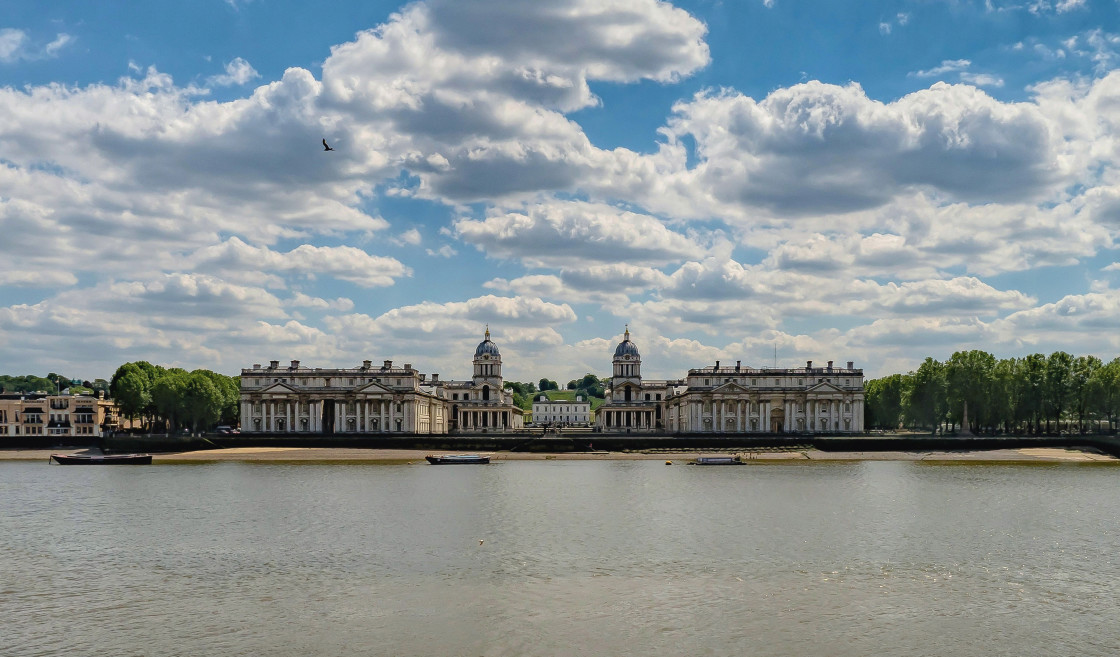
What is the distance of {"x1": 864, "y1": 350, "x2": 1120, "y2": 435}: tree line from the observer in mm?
120625

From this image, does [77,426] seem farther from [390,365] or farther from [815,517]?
[815,517]

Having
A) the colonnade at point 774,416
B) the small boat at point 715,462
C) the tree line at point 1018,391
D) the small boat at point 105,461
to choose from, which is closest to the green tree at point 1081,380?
the tree line at point 1018,391

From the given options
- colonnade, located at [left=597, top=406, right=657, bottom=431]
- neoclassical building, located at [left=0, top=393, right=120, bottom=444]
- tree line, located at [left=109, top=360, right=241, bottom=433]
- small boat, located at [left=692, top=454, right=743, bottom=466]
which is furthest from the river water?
colonnade, located at [left=597, top=406, right=657, bottom=431]

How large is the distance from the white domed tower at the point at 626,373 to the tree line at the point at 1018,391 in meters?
59.2

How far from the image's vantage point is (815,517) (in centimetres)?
5253

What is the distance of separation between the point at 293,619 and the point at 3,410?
479 feet

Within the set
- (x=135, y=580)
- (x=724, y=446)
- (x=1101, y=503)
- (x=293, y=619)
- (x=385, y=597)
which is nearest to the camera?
(x=293, y=619)

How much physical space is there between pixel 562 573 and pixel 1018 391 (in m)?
106

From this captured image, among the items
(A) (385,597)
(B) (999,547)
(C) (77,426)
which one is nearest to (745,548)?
(B) (999,547)

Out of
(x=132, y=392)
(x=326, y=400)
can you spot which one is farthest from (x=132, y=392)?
(x=326, y=400)

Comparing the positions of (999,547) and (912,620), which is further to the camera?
(999,547)

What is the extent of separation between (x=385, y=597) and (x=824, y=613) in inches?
540

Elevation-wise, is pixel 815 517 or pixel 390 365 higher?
pixel 390 365

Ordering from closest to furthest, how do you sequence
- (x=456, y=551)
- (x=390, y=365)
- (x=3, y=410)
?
(x=456, y=551)
(x=3, y=410)
(x=390, y=365)
